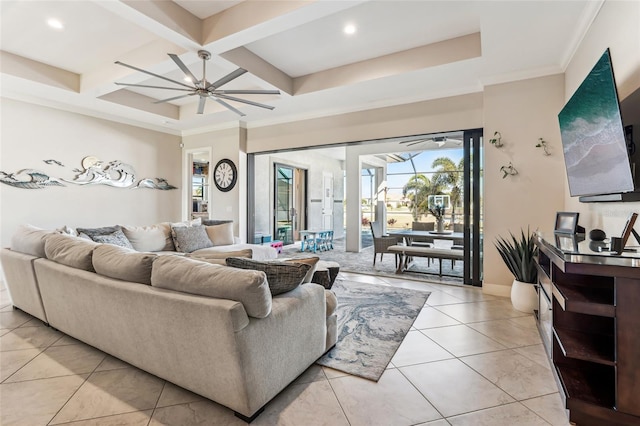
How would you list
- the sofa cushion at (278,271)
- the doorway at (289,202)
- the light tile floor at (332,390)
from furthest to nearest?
1. the doorway at (289,202)
2. the sofa cushion at (278,271)
3. the light tile floor at (332,390)

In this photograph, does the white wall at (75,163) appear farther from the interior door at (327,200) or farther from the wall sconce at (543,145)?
the wall sconce at (543,145)

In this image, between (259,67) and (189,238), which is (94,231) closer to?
(189,238)

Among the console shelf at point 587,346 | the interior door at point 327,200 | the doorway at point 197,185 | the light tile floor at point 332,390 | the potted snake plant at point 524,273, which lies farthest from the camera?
the interior door at point 327,200

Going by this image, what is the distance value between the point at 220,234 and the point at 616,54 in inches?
200

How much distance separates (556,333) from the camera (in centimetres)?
184

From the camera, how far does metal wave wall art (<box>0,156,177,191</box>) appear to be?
4629 mm

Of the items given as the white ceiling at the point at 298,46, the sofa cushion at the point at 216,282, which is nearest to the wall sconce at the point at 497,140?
the white ceiling at the point at 298,46

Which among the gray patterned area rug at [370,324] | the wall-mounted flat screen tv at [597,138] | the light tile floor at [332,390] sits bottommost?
the light tile floor at [332,390]

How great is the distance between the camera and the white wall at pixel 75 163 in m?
4.56

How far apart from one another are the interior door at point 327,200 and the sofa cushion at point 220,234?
199 inches

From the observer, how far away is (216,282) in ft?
5.30

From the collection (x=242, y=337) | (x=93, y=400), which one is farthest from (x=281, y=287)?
(x=93, y=400)

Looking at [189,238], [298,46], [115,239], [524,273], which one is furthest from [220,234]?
[524,273]

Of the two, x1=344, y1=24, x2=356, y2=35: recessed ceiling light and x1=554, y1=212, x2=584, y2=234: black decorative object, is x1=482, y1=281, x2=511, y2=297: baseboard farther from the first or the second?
x1=344, y1=24, x2=356, y2=35: recessed ceiling light
